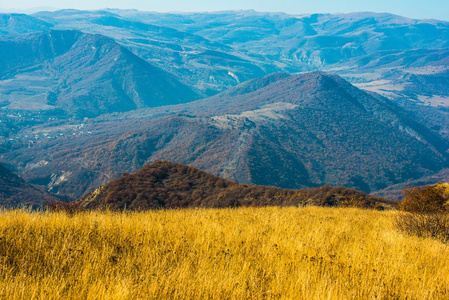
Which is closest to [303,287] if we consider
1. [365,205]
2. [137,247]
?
[137,247]

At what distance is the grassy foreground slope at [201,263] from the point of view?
380 cm

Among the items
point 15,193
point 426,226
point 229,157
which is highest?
point 426,226

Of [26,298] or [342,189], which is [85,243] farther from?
[342,189]

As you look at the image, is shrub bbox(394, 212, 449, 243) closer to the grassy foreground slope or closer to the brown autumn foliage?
the grassy foreground slope

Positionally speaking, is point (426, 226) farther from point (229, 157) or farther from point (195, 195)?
point (229, 157)

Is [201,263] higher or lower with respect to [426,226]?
higher

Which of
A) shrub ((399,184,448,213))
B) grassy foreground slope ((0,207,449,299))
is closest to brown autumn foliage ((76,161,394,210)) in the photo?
shrub ((399,184,448,213))

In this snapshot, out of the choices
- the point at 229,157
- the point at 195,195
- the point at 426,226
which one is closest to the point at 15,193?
the point at 195,195

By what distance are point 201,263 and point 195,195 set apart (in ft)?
58.1

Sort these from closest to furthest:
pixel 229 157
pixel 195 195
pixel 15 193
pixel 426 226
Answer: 1. pixel 426 226
2. pixel 195 195
3. pixel 15 193
4. pixel 229 157

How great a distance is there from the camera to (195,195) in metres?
22.2

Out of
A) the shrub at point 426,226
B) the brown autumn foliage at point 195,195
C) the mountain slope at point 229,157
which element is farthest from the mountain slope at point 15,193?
the shrub at point 426,226

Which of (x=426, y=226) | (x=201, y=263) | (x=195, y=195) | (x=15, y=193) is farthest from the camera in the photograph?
(x=15, y=193)

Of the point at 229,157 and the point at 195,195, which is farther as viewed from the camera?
the point at 229,157
